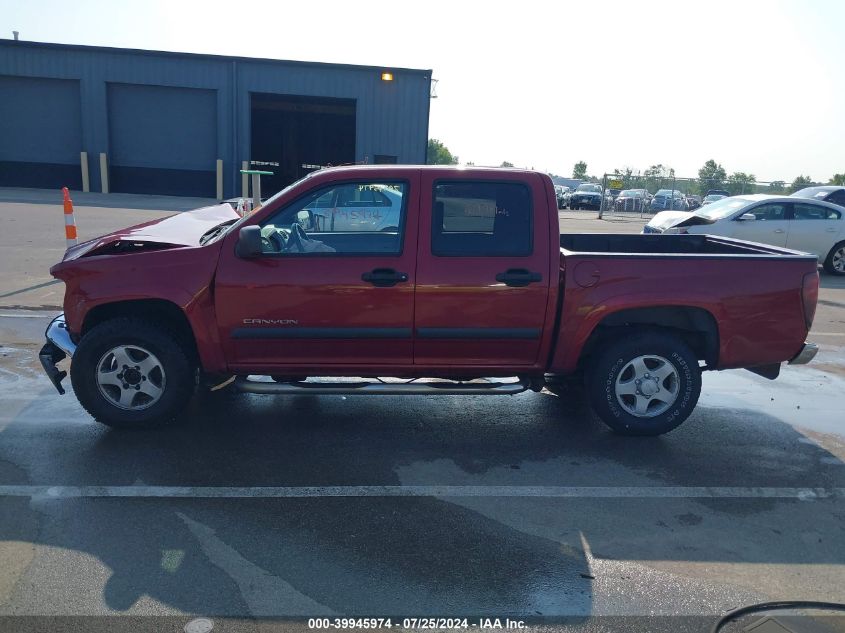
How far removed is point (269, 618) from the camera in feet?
10.1

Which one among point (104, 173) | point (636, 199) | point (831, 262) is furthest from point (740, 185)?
point (104, 173)

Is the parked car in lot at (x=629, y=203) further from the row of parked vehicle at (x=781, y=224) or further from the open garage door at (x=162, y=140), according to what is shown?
the row of parked vehicle at (x=781, y=224)

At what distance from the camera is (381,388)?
506cm

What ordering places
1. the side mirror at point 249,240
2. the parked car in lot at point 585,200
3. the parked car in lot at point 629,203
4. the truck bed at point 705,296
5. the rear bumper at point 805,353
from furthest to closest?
the parked car in lot at point 585,200
the parked car in lot at point 629,203
the rear bumper at point 805,353
the truck bed at point 705,296
the side mirror at point 249,240

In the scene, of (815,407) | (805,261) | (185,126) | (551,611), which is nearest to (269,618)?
(551,611)

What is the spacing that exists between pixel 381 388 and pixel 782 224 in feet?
38.4

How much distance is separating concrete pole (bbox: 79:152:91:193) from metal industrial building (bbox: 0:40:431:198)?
38mm

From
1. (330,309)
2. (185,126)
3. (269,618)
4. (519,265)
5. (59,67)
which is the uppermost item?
(59,67)

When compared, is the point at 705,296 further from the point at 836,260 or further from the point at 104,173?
the point at 104,173

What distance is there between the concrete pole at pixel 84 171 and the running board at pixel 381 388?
25.0m

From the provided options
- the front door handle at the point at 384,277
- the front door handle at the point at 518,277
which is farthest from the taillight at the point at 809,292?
the front door handle at the point at 384,277

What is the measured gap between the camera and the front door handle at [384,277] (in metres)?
4.80

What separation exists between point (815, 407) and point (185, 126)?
1010 inches

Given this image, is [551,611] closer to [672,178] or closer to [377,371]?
[377,371]
